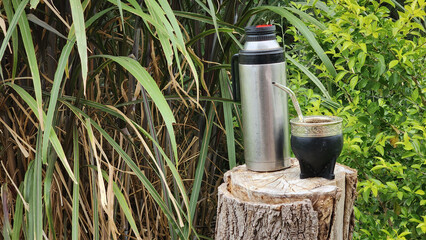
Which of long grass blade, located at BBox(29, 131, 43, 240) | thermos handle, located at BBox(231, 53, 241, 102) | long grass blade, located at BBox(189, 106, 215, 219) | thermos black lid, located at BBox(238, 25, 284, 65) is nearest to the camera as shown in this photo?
long grass blade, located at BBox(29, 131, 43, 240)

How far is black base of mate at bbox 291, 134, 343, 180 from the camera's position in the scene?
1.43 metres

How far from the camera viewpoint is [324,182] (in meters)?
1.46

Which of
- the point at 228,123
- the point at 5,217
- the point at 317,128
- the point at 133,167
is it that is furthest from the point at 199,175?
the point at 5,217

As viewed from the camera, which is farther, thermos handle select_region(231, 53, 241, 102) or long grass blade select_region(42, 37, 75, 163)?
thermos handle select_region(231, 53, 241, 102)

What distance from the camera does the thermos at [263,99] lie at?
1461 millimetres

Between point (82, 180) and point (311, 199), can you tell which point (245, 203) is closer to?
point (311, 199)

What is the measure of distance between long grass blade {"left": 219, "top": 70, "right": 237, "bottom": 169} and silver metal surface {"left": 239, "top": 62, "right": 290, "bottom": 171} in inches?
5.3

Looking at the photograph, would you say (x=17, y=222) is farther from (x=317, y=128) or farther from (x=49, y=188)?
(x=317, y=128)

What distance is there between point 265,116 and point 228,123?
0.22m

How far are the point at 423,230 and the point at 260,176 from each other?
466 millimetres

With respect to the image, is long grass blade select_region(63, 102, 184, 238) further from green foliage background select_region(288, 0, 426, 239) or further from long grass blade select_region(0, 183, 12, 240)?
green foliage background select_region(288, 0, 426, 239)

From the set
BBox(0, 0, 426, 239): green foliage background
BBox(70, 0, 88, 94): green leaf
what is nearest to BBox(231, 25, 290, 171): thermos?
BBox(0, 0, 426, 239): green foliage background

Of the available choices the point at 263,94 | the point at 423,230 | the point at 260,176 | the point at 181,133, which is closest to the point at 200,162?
the point at 260,176

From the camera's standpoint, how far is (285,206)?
Result: 1.39 m
